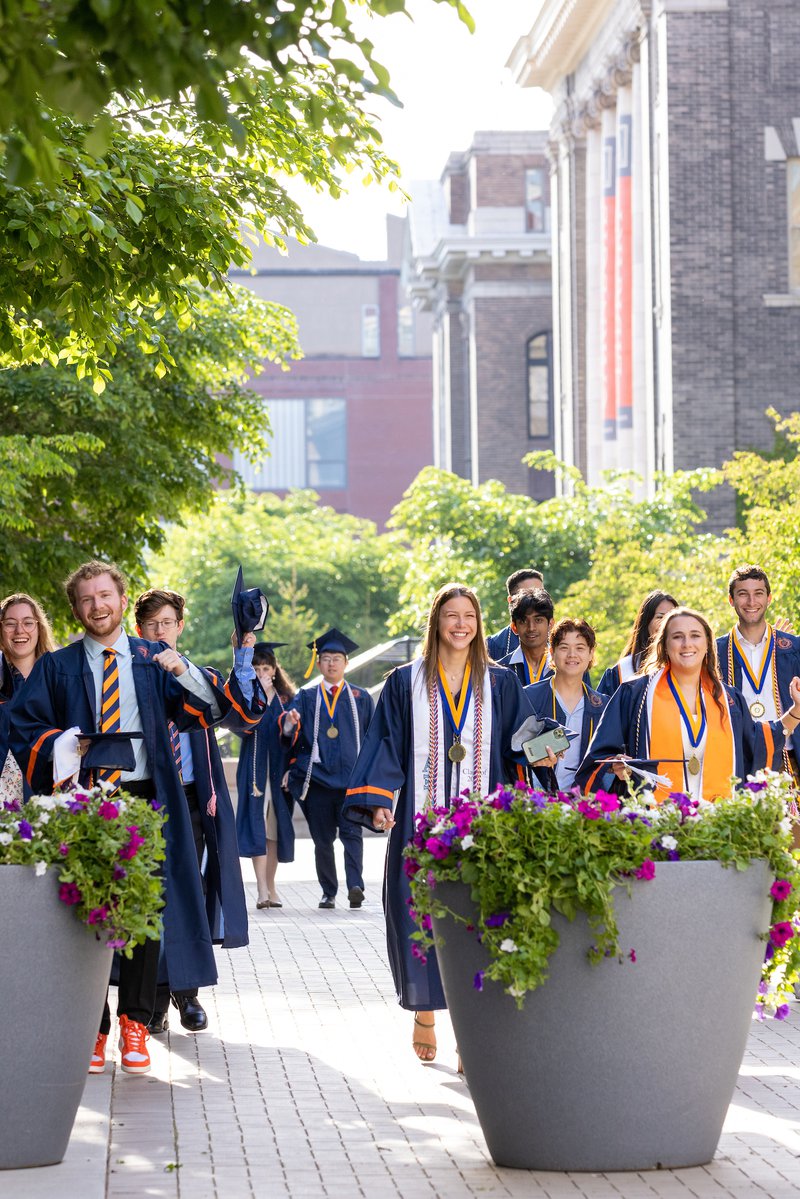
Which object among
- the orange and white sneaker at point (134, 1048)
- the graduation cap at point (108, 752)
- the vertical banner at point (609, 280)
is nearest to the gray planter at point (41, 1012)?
the graduation cap at point (108, 752)

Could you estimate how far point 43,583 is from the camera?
20531 mm

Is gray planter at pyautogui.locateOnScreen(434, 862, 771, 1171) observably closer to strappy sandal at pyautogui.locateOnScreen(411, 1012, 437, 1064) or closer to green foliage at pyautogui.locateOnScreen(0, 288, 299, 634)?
strappy sandal at pyautogui.locateOnScreen(411, 1012, 437, 1064)

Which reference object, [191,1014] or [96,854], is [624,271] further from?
[96,854]

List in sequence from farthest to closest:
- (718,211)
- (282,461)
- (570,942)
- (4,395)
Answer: (282,461) < (718,211) < (4,395) < (570,942)

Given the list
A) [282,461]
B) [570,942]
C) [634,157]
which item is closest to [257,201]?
[570,942]

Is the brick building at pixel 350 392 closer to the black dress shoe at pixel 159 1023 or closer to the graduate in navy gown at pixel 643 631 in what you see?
the graduate in navy gown at pixel 643 631

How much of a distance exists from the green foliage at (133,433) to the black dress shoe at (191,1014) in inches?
393

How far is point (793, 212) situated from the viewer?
117ft

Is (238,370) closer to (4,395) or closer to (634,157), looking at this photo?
(4,395)

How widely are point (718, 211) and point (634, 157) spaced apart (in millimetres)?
4507

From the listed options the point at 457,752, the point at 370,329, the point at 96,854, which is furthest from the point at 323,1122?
the point at 370,329

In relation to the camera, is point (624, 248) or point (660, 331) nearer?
point (660, 331)

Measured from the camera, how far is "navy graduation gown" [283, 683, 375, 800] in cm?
1591

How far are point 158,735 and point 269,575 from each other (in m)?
47.2
